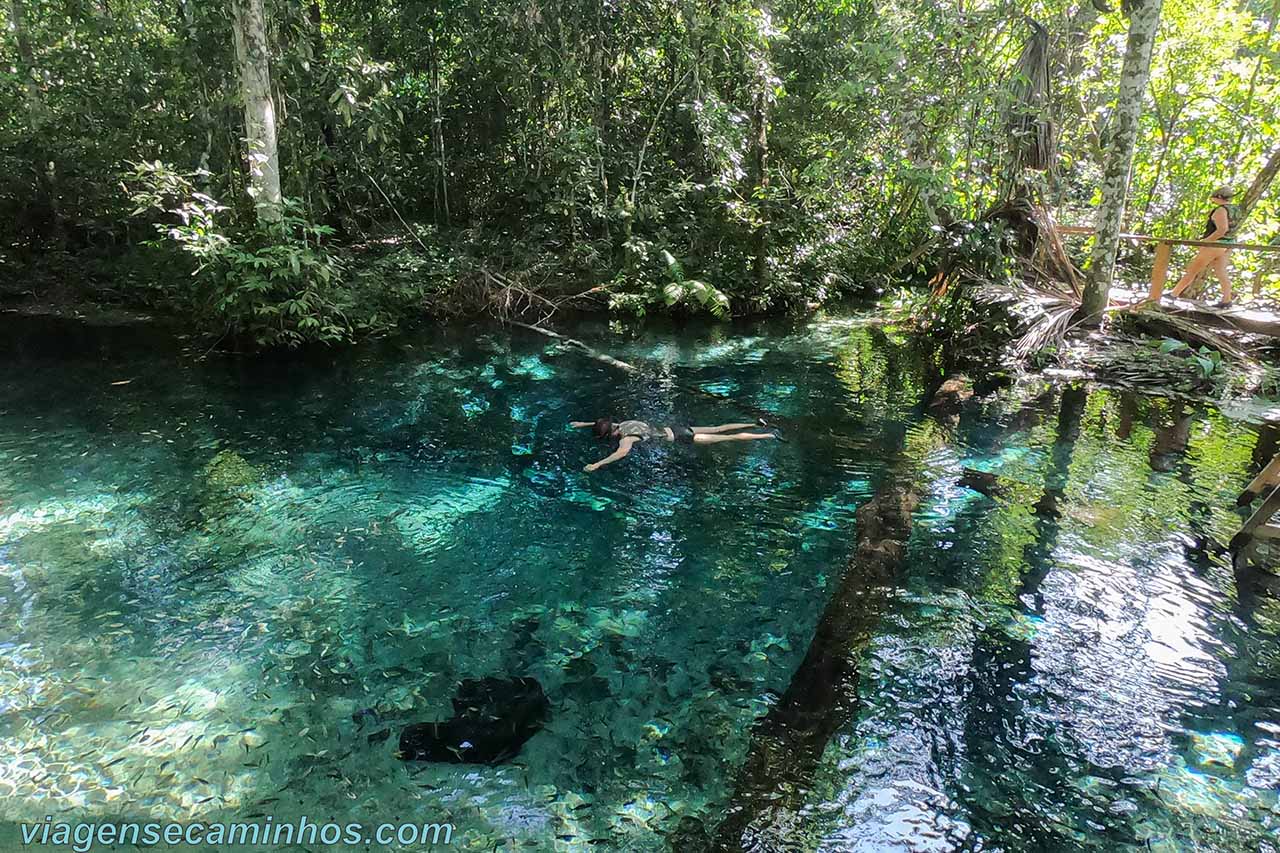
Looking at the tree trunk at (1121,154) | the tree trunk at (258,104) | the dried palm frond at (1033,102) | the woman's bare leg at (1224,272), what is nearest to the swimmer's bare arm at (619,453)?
the tree trunk at (258,104)

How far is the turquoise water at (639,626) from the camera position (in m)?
3.47

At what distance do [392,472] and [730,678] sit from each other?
4.42m

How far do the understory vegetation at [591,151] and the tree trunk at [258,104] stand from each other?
0.12ft

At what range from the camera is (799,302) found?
15.8 metres

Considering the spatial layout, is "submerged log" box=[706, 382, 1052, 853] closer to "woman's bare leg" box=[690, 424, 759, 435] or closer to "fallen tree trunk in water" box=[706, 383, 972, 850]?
"fallen tree trunk in water" box=[706, 383, 972, 850]

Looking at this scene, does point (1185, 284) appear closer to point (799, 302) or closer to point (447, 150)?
point (799, 302)

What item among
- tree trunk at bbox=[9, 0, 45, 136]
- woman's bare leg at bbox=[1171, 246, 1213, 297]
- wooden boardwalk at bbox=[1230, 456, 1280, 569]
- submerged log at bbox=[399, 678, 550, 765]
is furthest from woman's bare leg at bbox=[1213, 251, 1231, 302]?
tree trunk at bbox=[9, 0, 45, 136]

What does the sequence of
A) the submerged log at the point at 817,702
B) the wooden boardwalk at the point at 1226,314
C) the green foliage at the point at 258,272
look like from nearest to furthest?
1. the submerged log at the point at 817,702
2. the green foliage at the point at 258,272
3. the wooden boardwalk at the point at 1226,314

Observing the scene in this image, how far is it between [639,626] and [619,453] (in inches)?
110

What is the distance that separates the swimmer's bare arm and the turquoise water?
15 cm

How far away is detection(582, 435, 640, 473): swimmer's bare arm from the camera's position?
24.1 ft

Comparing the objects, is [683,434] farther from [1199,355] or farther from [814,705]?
[1199,355]

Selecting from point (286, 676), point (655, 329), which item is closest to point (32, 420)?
point (286, 676)

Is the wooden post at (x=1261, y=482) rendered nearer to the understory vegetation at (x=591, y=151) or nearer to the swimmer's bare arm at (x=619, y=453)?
the understory vegetation at (x=591, y=151)
